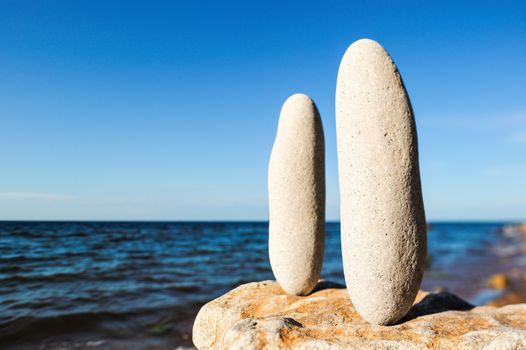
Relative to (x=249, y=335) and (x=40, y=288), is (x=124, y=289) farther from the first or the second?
(x=249, y=335)

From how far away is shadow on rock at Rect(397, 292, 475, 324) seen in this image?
4.41 metres

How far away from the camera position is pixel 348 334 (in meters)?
3.62

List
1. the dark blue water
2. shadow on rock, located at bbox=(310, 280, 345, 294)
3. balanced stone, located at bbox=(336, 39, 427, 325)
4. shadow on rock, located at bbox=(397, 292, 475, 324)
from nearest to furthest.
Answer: balanced stone, located at bbox=(336, 39, 427, 325)
shadow on rock, located at bbox=(397, 292, 475, 324)
shadow on rock, located at bbox=(310, 280, 345, 294)
the dark blue water

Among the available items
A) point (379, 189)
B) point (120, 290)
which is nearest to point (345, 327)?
point (379, 189)

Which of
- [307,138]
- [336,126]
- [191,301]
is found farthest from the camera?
[191,301]

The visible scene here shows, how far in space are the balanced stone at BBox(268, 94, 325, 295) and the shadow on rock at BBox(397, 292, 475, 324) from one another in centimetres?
140

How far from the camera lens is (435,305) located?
15.6ft

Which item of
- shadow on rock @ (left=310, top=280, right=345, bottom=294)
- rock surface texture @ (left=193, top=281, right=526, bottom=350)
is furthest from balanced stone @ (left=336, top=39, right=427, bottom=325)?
shadow on rock @ (left=310, top=280, right=345, bottom=294)

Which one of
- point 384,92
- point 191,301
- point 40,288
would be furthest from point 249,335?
point 40,288

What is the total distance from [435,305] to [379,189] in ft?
7.24

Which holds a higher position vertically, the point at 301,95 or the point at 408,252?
the point at 301,95

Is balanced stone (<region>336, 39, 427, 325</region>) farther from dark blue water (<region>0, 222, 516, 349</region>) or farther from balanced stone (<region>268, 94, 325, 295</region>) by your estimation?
dark blue water (<region>0, 222, 516, 349</region>)

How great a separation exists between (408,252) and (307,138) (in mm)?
2220

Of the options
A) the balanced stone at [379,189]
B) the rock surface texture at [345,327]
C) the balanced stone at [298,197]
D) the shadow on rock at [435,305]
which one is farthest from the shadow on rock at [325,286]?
the balanced stone at [379,189]
